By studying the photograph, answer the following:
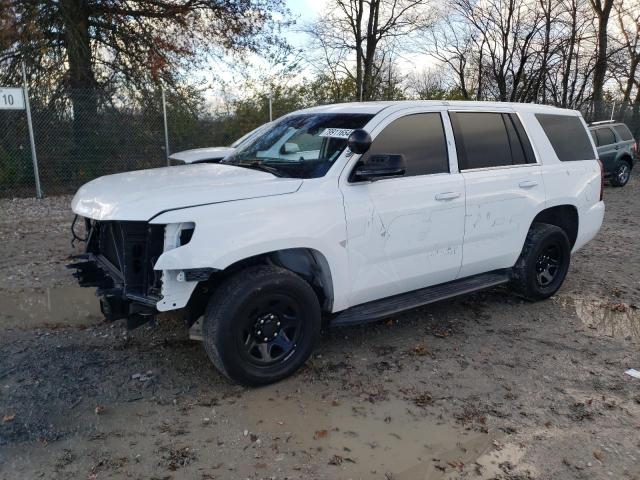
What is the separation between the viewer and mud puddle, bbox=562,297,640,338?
490 cm

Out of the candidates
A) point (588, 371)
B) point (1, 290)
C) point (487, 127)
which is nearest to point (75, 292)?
point (1, 290)

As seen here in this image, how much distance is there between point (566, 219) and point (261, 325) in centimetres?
372

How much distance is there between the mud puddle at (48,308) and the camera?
489cm

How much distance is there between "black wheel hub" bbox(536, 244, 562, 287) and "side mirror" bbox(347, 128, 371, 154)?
2.59 meters

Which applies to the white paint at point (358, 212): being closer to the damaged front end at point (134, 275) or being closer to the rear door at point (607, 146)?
the damaged front end at point (134, 275)

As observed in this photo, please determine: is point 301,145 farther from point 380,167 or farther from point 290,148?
point 380,167

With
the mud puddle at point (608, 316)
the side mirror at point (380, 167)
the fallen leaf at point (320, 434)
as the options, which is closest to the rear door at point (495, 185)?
the mud puddle at point (608, 316)

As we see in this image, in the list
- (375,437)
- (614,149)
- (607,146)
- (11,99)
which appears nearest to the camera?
(375,437)

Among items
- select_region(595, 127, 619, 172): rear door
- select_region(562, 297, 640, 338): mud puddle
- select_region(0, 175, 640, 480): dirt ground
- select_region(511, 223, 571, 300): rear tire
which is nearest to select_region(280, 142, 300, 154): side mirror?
select_region(0, 175, 640, 480): dirt ground

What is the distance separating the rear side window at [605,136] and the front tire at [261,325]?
13.0 meters

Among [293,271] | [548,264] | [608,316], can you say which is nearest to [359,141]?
[293,271]

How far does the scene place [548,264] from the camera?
557 cm

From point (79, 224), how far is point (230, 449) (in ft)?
23.2

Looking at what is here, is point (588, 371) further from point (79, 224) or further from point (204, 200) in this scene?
point (79, 224)
